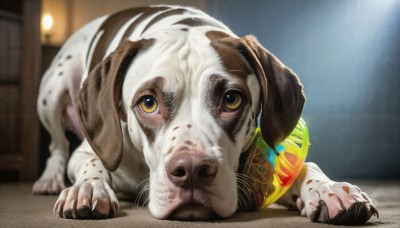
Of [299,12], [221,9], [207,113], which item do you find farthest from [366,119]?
[207,113]

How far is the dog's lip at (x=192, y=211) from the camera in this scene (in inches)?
73.0

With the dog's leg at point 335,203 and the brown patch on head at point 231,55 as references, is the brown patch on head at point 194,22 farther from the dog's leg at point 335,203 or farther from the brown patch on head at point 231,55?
the dog's leg at point 335,203

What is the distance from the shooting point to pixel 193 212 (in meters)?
1.88

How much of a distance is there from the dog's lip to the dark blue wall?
3.98 ft

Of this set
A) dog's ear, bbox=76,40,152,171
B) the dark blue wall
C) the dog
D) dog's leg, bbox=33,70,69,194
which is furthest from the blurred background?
dog's ear, bbox=76,40,152,171

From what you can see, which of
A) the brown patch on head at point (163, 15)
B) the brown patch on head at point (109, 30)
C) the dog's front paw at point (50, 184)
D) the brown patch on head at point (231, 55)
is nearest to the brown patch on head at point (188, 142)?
the brown patch on head at point (231, 55)

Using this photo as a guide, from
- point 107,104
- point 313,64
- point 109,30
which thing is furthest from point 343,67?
point 107,104

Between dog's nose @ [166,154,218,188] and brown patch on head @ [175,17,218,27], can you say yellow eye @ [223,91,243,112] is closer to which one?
dog's nose @ [166,154,218,188]

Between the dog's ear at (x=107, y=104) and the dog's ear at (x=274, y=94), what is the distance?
41 centimetres

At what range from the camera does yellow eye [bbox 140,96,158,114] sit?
81.8 inches

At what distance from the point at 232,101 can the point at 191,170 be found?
1.27 feet

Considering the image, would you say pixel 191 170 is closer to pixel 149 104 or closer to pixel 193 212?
pixel 193 212

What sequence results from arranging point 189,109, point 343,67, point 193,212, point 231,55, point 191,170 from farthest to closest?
1. point 343,67
2. point 231,55
3. point 189,109
4. point 193,212
5. point 191,170

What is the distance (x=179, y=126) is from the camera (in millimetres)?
1953
